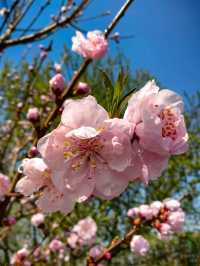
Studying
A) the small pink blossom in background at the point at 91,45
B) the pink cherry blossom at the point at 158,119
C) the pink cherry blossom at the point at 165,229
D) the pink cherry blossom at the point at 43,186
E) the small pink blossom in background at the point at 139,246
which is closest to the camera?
the pink cherry blossom at the point at 158,119

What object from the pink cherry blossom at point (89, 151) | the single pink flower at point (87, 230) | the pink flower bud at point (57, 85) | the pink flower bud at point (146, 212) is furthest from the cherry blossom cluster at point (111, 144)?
the single pink flower at point (87, 230)

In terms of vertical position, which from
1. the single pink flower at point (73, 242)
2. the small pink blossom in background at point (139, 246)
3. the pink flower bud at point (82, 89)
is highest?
the pink flower bud at point (82, 89)

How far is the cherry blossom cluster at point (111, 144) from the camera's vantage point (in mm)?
698

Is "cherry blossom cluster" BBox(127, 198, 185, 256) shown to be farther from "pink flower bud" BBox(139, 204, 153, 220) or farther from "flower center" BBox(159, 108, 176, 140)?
"flower center" BBox(159, 108, 176, 140)

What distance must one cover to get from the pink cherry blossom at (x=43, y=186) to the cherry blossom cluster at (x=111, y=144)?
21 millimetres

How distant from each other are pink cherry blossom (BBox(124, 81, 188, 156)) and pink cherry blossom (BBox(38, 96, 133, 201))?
0.09ft

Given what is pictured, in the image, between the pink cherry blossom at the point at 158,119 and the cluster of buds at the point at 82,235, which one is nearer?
the pink cherry blossom at the point at 158,119

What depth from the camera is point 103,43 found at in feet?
6.06

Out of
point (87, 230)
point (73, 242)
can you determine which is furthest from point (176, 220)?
point (87, 230)

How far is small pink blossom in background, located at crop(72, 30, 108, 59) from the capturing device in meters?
1.80

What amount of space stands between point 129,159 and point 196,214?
31.9 feet

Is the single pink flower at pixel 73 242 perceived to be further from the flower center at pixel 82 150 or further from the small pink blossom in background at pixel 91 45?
the flower center at pixel 82 150

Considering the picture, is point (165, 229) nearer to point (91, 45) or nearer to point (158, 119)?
point (91, 45)

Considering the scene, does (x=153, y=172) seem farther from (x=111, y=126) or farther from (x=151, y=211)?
(x=151, y=211)
